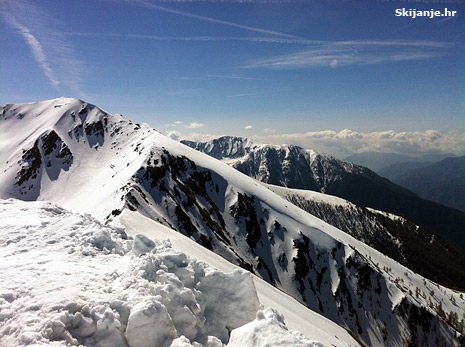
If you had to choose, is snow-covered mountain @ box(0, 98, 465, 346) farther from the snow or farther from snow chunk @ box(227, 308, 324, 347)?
snow chunk @ box(227, 308, 324, 347)

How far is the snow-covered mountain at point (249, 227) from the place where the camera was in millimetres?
78812

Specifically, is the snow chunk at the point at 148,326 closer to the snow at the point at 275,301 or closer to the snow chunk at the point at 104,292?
the snow chunk at the point at 104,292

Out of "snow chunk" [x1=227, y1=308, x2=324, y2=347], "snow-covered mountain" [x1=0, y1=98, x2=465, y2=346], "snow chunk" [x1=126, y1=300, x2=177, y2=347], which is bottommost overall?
"snow-covered mountain" [x1=0, y1=98, x2=465, y2=346]

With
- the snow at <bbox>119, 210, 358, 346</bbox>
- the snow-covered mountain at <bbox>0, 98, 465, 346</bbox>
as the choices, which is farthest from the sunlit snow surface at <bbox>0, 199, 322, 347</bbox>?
the snow-covered mountain at <bbox>0, 98, 465, 346</bbox>

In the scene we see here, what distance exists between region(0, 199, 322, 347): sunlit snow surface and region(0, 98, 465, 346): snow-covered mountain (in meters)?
43.1

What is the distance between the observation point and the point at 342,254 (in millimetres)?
100188

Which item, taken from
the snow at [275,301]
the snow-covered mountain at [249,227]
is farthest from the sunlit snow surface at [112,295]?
the snow-covered mountain at [249,227]

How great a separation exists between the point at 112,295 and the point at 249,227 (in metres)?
90.4

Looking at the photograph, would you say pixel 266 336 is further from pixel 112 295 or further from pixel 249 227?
pixel 249 227

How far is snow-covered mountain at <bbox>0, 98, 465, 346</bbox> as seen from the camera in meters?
78.8

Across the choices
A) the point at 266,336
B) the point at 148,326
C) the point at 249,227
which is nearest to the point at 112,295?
the point at 148,326

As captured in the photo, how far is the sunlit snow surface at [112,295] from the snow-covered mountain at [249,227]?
4314 cm

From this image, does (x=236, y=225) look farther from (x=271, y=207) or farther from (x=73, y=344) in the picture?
(x=73, y=344)

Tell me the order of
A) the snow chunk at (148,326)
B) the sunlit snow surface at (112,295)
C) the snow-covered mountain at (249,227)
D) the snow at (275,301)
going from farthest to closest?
the snow-covered mountain at (249,227) < the snow at (275,301) < the snow chunk at (148,326) < the sunlit snow surface at (112,295)
